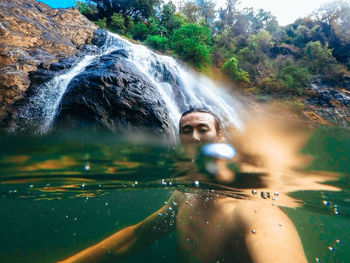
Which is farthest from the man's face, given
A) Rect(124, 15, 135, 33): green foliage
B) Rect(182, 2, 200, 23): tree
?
Rect(182, 2, 200, 23): tree

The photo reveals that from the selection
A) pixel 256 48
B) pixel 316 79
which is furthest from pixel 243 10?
pixel 316 79

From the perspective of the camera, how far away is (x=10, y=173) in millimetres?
3490

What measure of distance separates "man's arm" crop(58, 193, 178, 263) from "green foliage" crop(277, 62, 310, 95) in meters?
→ 17.3

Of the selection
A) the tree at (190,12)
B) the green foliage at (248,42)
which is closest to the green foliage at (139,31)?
the green foliage at (248,42)

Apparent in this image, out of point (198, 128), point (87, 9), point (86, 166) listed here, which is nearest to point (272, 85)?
point (198, 128)

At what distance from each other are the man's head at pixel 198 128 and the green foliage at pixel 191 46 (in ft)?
47.9

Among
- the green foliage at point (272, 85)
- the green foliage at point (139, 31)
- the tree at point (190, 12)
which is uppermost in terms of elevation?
the tree at point (190, 12)

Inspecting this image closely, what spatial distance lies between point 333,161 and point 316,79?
66.0ft

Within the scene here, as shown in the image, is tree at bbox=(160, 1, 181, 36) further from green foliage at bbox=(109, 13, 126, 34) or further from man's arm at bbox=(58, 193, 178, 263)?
man's arm at bbox=(58, 193, 178, 263)

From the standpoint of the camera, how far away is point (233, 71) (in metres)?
17.8

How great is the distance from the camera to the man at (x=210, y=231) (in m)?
2.13

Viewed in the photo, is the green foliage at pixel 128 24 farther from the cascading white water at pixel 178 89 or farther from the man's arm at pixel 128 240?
the man's arm at pixel 128 240

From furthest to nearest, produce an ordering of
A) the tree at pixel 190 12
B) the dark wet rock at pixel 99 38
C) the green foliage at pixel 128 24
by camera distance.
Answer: the tree at pixel 190 12
the green foliage at pixel 128 24
the dark wet rock at pixel 99 38

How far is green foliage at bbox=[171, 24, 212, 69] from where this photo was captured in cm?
1644
